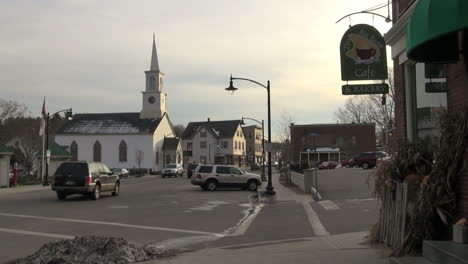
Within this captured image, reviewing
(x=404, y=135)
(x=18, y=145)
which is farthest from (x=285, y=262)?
(x=18, y=145)

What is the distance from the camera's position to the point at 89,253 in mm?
8297

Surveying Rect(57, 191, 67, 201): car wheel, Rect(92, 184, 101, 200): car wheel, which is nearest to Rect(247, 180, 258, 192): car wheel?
Rect(92, 184, 101, 200): car wheel

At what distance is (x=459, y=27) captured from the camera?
588 cm

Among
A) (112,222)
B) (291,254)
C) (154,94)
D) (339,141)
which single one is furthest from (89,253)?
(154,94)

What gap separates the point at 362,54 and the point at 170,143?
89666mm

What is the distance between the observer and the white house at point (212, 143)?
380 ft

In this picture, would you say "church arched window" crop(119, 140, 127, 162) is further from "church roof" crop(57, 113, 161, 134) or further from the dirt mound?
the dirt mound

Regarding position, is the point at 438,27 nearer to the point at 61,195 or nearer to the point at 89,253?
the point at 89,253

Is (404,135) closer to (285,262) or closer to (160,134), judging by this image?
(285,262)

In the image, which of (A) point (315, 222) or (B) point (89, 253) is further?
(A) point (315, 222)

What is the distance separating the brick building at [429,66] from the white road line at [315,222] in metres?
3.18

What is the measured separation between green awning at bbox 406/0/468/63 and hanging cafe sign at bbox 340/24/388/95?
445cm

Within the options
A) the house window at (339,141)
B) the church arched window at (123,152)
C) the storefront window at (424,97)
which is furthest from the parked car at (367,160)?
the church arched window at (123,152)

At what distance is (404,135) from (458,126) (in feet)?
10.4
